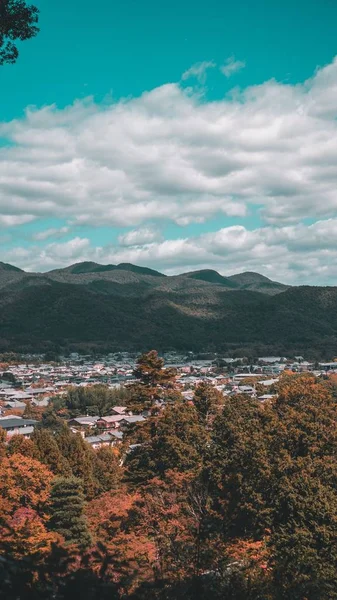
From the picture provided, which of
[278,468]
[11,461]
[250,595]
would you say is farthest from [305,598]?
[11,461]

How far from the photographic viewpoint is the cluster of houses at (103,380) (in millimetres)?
46688

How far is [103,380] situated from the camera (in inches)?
3113

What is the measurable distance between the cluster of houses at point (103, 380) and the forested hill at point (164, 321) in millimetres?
19440

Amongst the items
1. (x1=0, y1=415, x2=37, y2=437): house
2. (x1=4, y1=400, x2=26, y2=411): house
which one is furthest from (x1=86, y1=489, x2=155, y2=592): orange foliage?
(x1=4, y1=400, x2=26, y2=411): house

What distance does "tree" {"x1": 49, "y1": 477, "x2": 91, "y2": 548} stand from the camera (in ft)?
52.3

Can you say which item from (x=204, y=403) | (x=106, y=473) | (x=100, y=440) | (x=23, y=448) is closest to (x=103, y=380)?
(x=100, y=440)

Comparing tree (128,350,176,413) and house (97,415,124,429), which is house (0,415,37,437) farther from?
tree (128,350,176,413)

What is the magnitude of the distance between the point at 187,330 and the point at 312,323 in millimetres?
37843

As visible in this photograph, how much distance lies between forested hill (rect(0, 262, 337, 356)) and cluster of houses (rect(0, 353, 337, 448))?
19440 millimetres

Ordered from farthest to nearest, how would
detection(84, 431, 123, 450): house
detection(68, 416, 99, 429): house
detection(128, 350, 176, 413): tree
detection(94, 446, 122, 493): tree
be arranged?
detection(68, 416, 99, 429): house
detection(84, 431, 123, 450): house
detection(94, 446, 122, 493): tree
detection(128, 350, 176, 413): tree

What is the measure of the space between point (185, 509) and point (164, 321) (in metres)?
144

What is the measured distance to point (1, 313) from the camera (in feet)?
515

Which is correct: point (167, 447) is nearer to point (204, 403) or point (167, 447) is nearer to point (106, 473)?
point (204, 403)

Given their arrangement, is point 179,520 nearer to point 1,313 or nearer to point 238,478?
point 238,478
